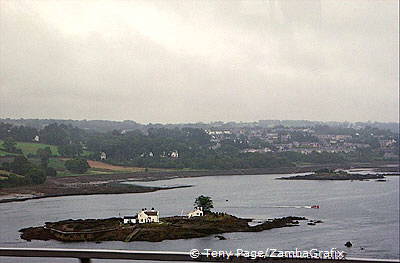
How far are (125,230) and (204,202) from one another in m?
0.86

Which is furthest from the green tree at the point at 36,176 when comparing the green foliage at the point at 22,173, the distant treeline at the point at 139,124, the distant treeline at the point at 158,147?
the distant treeline at the point at 139,124

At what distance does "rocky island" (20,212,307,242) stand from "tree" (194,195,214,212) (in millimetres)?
73

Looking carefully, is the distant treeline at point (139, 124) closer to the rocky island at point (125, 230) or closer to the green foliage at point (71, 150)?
the green foliage at point (71, 150)

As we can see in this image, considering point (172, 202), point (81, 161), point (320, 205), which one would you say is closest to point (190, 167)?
point (172, 202)

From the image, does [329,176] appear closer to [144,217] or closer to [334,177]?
[334,177]

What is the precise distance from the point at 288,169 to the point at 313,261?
14.9ft

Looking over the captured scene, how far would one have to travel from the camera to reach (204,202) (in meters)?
4.70

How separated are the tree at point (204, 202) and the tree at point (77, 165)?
1.01m

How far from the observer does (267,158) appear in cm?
598

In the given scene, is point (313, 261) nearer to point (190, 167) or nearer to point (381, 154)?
point (190, 167)

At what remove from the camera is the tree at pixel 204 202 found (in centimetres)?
464

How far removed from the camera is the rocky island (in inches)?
156

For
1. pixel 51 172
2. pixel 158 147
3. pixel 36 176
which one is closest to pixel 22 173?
pixel 36 176

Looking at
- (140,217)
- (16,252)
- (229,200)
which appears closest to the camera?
(16,252)
